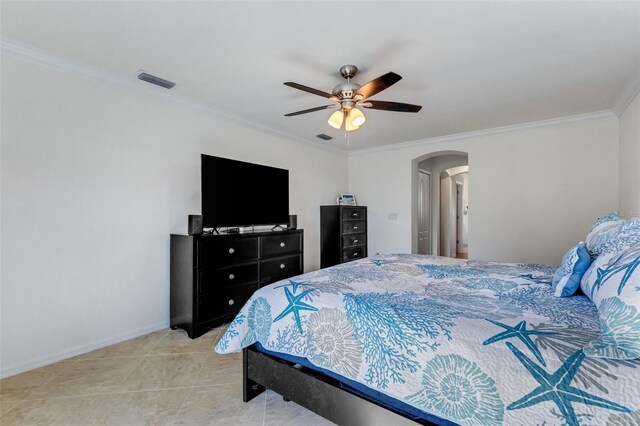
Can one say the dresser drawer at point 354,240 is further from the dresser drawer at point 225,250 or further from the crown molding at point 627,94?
the crown molding at point 627,94

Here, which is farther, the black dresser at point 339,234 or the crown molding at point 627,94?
the black dresser at point 339,234

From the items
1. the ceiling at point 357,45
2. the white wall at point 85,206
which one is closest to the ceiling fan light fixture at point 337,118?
the ceiling at point 357,45

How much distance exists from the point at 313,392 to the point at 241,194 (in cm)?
235

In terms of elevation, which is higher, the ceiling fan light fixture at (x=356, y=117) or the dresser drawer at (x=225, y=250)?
the ceiling fan light fixture at (x=356, y=117)

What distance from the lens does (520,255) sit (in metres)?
4.18

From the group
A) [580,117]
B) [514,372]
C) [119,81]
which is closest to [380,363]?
[514,372]

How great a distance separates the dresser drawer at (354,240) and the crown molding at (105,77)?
88.0 inches

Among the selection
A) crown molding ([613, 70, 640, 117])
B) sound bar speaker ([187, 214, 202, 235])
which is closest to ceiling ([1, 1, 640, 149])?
crown molding ([613, 70, 640, 117])

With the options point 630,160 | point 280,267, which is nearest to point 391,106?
point 280,267

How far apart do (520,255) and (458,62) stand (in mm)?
3014

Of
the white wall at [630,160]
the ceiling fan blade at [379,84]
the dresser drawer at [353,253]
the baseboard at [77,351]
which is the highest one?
the ceiling fan blade at [379,84]

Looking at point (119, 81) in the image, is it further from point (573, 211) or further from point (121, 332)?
point (573, 211)

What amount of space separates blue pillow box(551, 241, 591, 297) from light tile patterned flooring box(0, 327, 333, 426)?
58.0 inches

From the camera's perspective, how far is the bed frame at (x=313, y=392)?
1.33 meters
